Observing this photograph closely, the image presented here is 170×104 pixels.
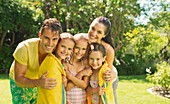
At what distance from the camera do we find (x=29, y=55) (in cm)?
294

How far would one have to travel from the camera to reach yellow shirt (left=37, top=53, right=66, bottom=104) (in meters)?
2.68

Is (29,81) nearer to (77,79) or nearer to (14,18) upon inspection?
(77,79)

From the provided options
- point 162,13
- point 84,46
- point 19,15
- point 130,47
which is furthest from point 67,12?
point 84,46

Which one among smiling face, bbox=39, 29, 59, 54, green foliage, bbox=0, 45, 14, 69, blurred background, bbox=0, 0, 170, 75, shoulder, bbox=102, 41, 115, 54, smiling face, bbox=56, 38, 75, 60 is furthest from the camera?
green foliage, bbox=0, 45, 14, 69

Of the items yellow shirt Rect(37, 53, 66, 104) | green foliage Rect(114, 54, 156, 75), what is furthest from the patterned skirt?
green foliage Rect(114, 54, 156, 75)

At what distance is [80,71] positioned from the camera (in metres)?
3.16

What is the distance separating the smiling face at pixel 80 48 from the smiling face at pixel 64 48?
0.13 meters

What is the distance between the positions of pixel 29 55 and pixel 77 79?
819 mm

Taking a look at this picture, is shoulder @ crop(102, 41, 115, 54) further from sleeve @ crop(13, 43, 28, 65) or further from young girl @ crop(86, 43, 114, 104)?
sleeve @ crop(13, 43, 28, 65)

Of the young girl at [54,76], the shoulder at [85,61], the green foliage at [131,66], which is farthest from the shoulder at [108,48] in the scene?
the green foliage at [131,66]

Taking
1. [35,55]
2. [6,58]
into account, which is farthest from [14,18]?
[35,55]

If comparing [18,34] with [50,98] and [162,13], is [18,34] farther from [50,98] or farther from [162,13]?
[50,98]

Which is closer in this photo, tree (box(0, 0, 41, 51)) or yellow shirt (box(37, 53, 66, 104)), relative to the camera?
yellow shirt (box(37, 53, 66, 104))

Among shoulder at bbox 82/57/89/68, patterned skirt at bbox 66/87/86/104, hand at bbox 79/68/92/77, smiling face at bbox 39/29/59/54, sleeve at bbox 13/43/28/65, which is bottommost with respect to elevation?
patterned skirt at bbox 66/87/86/104
